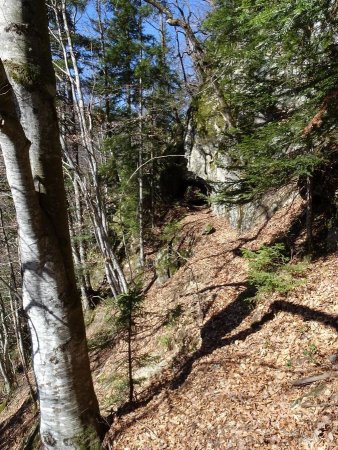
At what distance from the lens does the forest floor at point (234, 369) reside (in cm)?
342

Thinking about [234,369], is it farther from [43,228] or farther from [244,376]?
[43,228]

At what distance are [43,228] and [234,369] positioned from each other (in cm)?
319

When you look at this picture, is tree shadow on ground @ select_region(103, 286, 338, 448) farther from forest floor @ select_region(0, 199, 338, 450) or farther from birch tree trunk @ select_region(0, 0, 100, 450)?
birch tree trunk @ select_region(0, 0, 100, 450)

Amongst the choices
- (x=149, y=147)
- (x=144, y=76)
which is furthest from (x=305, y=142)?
(x=149, y=147)

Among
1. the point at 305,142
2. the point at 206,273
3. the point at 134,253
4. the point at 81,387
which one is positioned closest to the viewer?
the point at 81,387

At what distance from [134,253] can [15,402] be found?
6871 millimetres

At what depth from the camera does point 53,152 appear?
Result: 3.14m

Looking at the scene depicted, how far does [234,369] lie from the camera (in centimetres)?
462

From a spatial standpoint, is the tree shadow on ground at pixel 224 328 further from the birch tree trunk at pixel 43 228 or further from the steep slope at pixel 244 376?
the birch tree trunk at pixel 43 228

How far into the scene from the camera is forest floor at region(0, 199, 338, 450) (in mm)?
3424

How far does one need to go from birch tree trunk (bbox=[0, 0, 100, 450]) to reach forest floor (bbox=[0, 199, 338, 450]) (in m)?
0.72

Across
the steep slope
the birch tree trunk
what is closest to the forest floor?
the steep slope

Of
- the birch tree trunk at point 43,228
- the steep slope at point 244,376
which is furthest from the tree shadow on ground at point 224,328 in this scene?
the birch tree trunk at point 43,228

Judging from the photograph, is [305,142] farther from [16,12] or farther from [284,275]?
[16,12]
